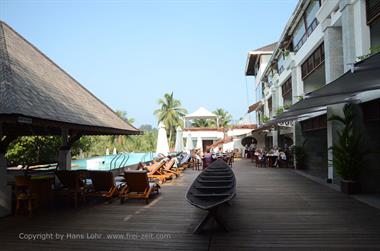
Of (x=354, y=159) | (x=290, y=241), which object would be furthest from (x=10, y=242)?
(x=354, y=159)

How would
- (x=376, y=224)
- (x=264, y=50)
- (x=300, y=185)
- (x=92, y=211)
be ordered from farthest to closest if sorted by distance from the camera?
(x=264, y=50)
(x=300, y=185)
(x=92, y=211)
(x=376, y=224)

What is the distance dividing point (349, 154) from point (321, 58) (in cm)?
546

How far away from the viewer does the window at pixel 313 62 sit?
495 inches

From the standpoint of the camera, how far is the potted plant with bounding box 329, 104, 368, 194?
8.44m

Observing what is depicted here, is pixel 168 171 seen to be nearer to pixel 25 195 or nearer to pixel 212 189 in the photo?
pixel 25 195

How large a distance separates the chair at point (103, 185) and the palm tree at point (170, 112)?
3910cm

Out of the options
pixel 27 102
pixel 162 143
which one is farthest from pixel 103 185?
pixel 162 143

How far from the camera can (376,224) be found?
18.0 feet

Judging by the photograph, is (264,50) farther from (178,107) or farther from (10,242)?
(10,242)

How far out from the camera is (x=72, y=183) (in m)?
7.75

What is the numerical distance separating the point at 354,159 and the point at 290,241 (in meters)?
4.81

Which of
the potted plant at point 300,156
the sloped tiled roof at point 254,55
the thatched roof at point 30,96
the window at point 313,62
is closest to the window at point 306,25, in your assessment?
the window at point 313,62

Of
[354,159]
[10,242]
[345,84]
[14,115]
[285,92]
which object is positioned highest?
[285,92]

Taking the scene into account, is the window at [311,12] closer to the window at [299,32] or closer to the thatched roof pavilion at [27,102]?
the window at [299,32]
